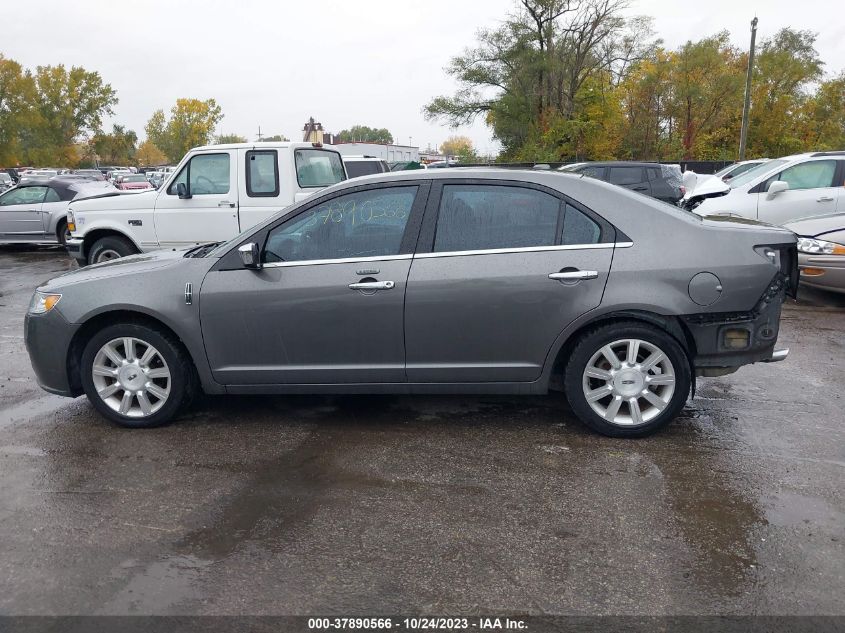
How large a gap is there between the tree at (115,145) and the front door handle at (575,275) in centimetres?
8249

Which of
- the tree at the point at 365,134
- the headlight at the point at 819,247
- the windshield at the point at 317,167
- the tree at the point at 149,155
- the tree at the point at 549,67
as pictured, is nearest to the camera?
the headlight at the point at 819,247

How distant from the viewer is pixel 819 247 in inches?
328

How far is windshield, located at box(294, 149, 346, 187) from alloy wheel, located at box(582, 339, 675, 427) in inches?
232

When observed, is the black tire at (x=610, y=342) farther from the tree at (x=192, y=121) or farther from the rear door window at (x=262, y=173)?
the tree at (x=192, y=121)

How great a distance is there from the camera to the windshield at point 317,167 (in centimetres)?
937

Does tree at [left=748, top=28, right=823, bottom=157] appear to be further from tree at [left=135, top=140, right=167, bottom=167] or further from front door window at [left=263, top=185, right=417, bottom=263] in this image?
tree at [left=135, top=140, right=167, bottom=167]

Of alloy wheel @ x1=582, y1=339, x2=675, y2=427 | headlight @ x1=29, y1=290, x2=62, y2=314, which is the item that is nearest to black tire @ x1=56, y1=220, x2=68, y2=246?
headlight @ x1=29, y1=290, x2=62, y2=314

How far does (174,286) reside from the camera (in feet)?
15.5

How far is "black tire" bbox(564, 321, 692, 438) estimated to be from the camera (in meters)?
4.36

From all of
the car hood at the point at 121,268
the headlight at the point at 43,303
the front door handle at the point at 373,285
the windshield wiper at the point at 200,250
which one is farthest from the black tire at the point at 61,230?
the front door handle at the point at 373,285

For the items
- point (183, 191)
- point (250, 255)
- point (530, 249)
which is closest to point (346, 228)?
point (250, 255)

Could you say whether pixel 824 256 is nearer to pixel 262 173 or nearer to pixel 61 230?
pixel 262 173

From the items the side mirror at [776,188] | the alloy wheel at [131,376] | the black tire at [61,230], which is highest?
the side mirror at [776,188]

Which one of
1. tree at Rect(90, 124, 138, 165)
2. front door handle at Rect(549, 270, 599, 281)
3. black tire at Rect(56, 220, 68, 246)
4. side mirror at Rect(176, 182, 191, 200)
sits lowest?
black tire at Rect(56, 220, 68, 246)
